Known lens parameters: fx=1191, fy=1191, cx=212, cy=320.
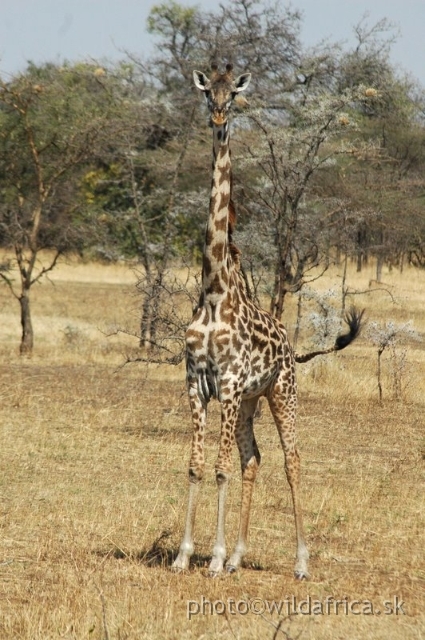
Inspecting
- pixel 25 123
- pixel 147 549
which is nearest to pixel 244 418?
pixel 147 549

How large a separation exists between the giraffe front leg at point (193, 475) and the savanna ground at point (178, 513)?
0.15 m

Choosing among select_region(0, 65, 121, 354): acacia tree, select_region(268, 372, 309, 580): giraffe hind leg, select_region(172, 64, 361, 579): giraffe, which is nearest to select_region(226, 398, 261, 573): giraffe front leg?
select_region(172, 64, 361, 579): giraffe

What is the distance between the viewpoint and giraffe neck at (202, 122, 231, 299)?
836cm

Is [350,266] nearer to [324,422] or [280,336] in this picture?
[324,422]

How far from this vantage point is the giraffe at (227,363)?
318 inches

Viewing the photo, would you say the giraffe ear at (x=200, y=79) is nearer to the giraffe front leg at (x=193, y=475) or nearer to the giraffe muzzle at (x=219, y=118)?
the giraffe muzzle at (x=219, y=118)

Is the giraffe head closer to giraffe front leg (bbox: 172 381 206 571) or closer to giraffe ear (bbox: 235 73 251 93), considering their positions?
giraffe ear (bbox: 235 73 251 93)

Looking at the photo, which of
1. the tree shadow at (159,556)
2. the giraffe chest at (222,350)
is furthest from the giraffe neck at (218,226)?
the tree shadow at (159,556)

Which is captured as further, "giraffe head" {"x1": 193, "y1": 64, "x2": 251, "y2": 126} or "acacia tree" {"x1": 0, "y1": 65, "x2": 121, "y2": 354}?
"acacia tree" {"x1": 0, "y1": 65, "x2": 121, "y2": 354}

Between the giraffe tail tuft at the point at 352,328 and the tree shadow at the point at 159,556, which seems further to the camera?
the giraffe tail tuft at the point at 352,328

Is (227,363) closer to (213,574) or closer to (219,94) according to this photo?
(213,574)

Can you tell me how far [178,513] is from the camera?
959cm

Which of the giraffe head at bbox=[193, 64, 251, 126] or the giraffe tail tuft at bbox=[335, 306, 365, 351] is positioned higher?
the giraffe head at bbox=[193, 64, 251, 126]

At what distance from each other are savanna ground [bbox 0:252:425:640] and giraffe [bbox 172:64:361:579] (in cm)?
40
